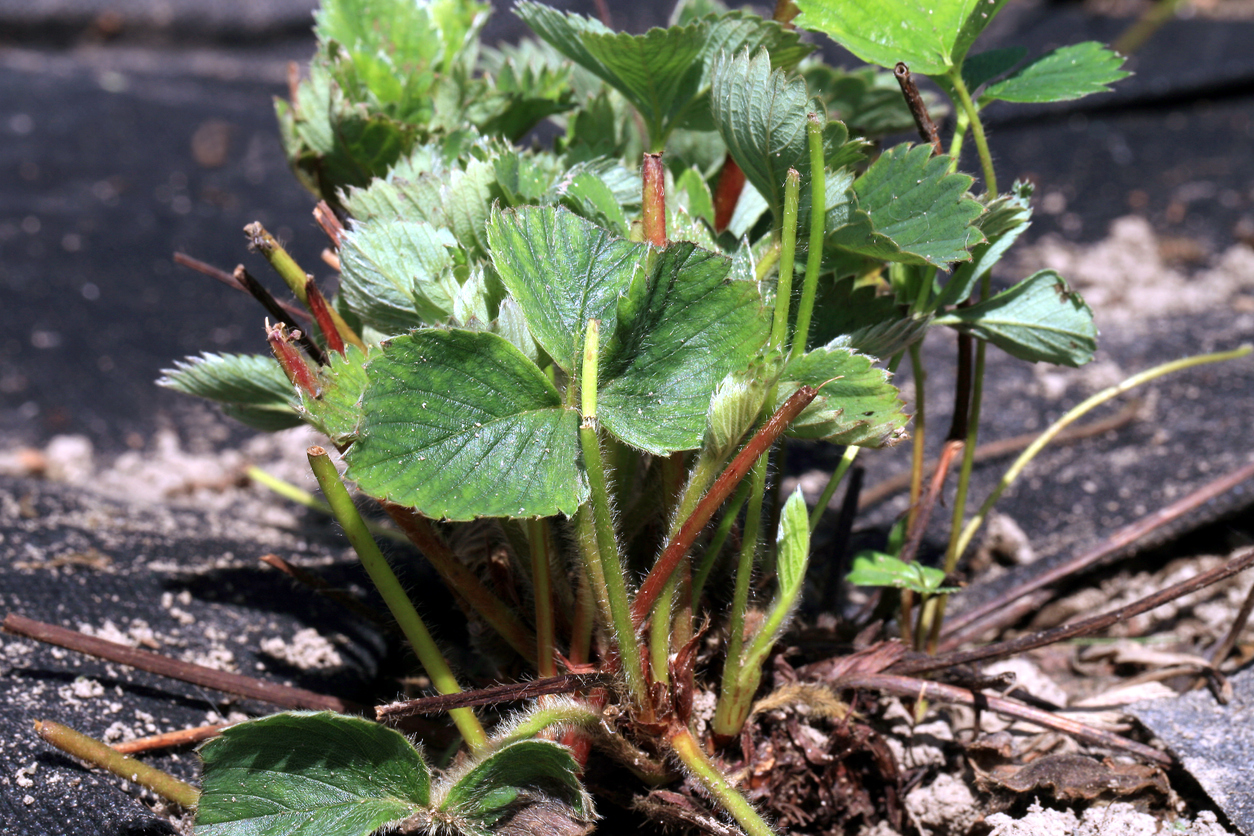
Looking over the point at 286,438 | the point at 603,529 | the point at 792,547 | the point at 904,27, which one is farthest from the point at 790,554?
the point at 286,438

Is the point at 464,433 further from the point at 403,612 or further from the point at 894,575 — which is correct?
the point at 894,575

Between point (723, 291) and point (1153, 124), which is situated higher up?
point (723, 291)

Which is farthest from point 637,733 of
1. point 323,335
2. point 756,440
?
point 323,335

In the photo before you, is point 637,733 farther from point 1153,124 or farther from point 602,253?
point 1153,124

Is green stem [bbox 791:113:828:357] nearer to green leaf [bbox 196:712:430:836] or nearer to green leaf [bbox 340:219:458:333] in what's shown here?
green leaf [bbox 340:219:458:333]

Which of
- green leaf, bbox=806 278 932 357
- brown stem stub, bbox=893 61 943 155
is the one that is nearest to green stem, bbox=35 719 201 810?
green leaf, bbox=806 278 932 357

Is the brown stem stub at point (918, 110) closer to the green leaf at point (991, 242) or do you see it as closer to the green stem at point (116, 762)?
the green leaf at point (991, 242)
